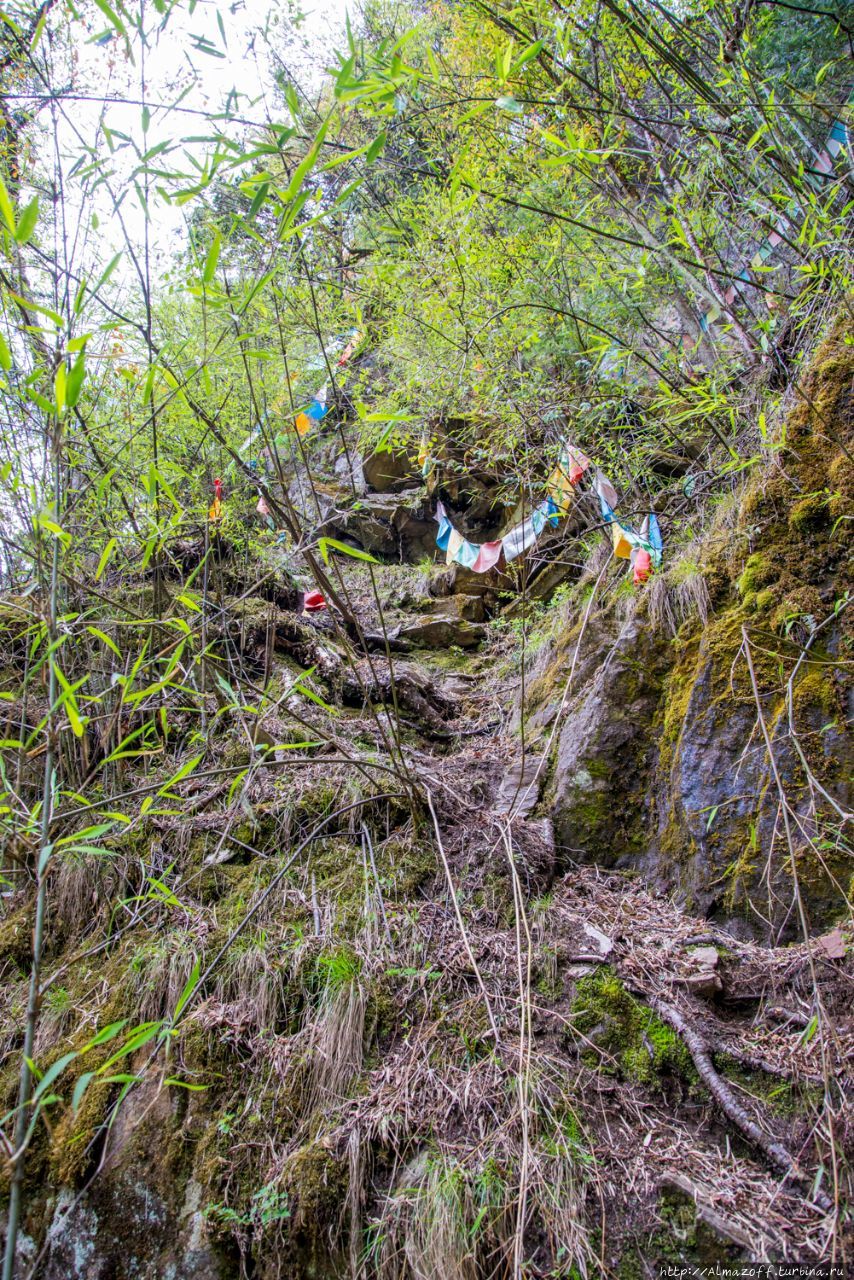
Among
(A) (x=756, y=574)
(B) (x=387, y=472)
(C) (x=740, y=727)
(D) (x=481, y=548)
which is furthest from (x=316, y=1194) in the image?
(B) (x=387, y=472)

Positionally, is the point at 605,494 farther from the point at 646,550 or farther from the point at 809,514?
the point at 809,514

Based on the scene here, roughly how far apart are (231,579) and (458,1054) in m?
3.36

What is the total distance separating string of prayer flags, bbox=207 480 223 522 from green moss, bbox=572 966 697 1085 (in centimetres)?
287

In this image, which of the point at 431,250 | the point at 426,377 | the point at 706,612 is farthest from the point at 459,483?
the point at 706,612

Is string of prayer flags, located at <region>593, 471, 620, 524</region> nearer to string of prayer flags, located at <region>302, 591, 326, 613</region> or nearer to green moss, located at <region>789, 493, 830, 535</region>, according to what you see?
green moss, located at <region>789, 493, 830, 535</region>

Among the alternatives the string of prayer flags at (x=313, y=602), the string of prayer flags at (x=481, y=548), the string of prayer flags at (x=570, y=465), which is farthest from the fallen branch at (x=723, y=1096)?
the string of prayer flags at (x=481, y=548)

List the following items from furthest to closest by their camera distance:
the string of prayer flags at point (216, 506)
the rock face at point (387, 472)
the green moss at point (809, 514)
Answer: the rock face at point (387, 472) → the string of prayer flags at point (216, 506) → the green moss at point (809, 514)

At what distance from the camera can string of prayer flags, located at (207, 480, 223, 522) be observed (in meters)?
3.36

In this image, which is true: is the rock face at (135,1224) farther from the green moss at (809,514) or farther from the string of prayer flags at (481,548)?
the string of prayer flags at (481,548)

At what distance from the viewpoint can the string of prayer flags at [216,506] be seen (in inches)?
132

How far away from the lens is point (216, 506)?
3.40 meters

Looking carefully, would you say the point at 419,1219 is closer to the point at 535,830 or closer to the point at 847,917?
the point at 535,830

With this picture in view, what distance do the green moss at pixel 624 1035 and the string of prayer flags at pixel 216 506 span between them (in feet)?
9.41

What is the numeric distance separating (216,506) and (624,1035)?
3.16 metres
